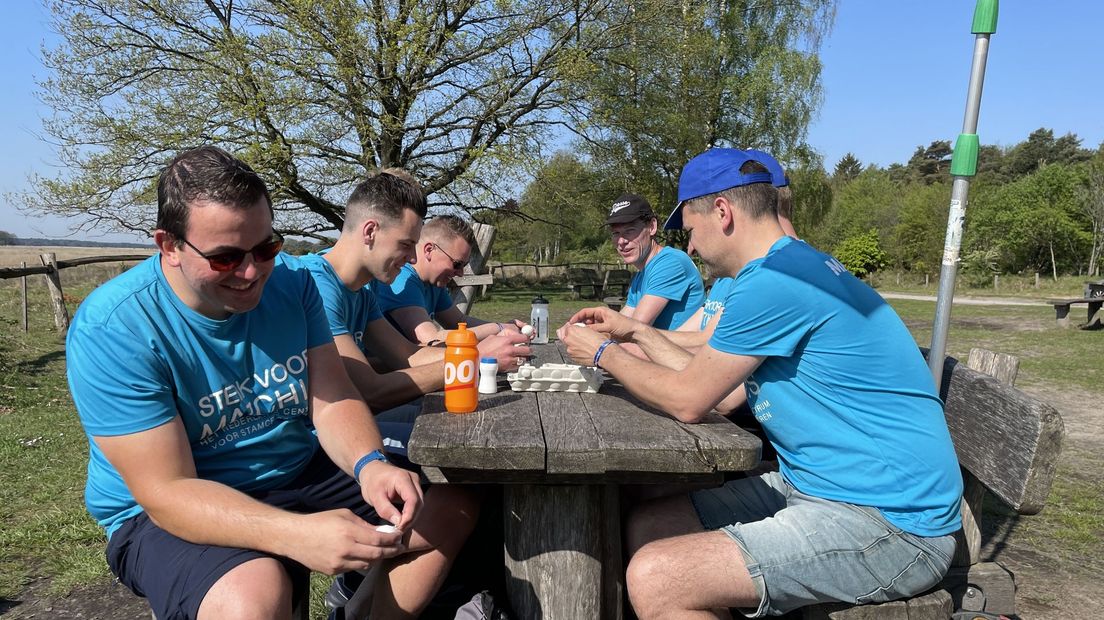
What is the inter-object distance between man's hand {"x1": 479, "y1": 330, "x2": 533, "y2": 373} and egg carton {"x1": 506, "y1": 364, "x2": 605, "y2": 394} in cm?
20

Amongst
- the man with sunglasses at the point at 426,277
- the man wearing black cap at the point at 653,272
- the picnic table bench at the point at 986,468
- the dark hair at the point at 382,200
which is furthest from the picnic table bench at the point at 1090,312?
the dark hair at the point at 382,200

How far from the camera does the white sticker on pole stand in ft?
9.27

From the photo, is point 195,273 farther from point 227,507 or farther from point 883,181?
point 883,181

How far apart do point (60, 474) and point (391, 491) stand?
409 cm

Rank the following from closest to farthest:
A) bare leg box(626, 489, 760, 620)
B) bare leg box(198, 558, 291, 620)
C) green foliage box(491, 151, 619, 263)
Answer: bare leg box(198, 558, 291, 620), bare leg box(626, 489, 760, 620), green foliage box(491, 151, 619, 263)

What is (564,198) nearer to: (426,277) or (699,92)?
(699,92)

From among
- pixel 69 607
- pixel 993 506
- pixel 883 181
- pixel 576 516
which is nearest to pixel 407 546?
pixel 576 516

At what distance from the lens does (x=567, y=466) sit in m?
1.81

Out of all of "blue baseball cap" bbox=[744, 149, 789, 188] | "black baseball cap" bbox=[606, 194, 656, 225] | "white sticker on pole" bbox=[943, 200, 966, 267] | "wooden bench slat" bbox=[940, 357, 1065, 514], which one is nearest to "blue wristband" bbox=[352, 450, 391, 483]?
"blue baseball cap" bbox=[744, 149, 789, 188]

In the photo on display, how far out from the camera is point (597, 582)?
2143 mm

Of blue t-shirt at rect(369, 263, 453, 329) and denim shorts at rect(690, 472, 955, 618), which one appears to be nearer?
denim shorts at rect(690, 472, 955, 618)

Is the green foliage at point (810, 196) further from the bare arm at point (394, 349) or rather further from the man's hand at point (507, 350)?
the man's hand at point (507, 350)

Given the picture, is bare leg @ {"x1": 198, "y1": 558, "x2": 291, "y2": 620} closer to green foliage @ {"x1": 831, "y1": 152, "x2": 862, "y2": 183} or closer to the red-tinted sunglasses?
the red-tinted sunglasses

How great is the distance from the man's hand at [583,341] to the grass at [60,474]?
156 cm
